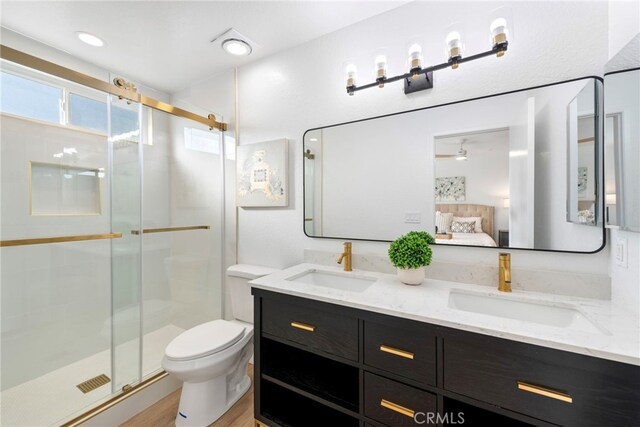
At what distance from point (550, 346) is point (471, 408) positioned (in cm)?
47

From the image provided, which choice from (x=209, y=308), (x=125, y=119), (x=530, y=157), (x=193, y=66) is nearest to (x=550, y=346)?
(x=530, y=157)

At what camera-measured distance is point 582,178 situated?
1.12 m

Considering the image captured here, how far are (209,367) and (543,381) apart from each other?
4.94 ft

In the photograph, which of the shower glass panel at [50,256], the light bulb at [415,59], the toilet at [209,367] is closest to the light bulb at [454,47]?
the light bulb at [415,59]

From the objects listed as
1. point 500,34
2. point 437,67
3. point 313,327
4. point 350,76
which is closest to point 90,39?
point 350,76

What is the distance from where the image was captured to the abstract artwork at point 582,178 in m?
1.11

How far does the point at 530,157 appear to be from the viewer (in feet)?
4.03

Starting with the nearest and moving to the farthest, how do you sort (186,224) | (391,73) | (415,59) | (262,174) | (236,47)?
(415,59), (391,73), (236,47), (262,174), (186,224)

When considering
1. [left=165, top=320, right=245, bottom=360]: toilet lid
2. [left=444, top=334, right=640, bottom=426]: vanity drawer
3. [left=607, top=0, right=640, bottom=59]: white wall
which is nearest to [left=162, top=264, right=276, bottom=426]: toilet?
[left=165, top=320, right=245, bottom=360]: toilet lid

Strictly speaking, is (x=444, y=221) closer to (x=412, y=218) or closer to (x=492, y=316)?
(x=412, y=218)

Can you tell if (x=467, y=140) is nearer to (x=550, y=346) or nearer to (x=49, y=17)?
(x=550, y=346)

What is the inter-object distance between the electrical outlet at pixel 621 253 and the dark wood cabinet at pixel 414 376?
46 centimetres

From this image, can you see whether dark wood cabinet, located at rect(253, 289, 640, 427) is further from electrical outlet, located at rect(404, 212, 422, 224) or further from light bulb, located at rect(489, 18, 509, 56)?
light bulb, located at rect(489, 18, 509, 56)

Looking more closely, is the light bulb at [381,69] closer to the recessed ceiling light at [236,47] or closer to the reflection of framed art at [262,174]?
the reflection of framed art at [262,174]
